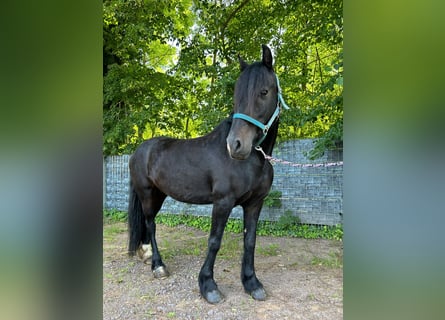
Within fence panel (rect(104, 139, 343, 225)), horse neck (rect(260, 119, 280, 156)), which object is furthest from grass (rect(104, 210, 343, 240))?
horse neck (rect(260, 119, 280, 156))

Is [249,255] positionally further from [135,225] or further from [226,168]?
[135,225]

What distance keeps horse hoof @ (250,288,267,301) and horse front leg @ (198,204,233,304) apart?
0.27m

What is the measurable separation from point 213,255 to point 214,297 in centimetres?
32

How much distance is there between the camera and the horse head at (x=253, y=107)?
6.73ft

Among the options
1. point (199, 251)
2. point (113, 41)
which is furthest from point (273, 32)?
point (199, 251)

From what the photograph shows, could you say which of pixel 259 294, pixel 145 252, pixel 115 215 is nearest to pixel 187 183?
pixel 259 294

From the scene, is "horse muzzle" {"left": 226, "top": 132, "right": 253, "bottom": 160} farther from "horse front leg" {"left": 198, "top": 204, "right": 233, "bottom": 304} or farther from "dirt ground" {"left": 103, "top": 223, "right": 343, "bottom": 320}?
"dirt ground" {"left": 103, "top": 223, "right": 343, "bottom": 320}

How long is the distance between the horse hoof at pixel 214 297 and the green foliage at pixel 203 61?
2825 mm

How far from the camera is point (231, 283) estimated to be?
2.82 m

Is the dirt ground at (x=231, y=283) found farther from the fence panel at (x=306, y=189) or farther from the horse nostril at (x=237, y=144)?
the horse nostril at (x=237, y=144)
